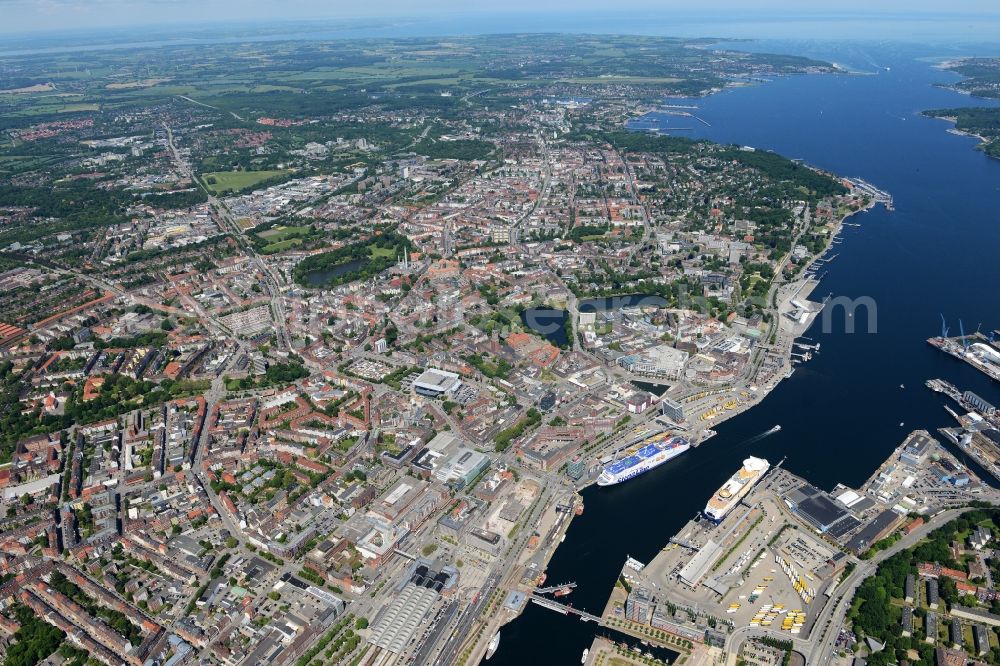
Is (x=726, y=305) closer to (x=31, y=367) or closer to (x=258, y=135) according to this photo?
(x=31, y=367)

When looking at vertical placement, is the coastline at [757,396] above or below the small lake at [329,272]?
above

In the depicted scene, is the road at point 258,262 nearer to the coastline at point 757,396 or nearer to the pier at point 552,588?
the coastline at point 757,396

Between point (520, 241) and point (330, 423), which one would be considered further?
point (520, 241)

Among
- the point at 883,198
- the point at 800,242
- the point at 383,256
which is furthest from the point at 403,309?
the point at 883,198

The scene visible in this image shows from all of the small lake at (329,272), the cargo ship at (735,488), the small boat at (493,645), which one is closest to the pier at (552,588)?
the small boat at (493,645)

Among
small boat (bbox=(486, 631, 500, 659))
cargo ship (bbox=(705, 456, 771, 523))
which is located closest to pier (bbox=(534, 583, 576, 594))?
small boat (bbox=(486, 631, 500, 659))

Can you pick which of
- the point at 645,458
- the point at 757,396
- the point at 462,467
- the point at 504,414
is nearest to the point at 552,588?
the point at 462,467
